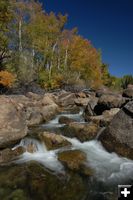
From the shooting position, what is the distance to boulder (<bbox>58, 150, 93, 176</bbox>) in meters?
9.95

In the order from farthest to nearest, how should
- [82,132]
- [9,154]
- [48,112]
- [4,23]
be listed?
[4,23], [48,112], [82,132], [9,154]

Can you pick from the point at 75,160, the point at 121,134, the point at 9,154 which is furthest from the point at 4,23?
the point at 75,160

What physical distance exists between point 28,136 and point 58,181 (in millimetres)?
4299

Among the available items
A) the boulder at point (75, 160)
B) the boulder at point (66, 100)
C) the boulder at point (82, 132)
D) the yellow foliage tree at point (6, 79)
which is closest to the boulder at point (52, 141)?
the boulder at point (75, 160)

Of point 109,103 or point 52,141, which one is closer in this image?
point 52,141

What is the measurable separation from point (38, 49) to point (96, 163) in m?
26.4

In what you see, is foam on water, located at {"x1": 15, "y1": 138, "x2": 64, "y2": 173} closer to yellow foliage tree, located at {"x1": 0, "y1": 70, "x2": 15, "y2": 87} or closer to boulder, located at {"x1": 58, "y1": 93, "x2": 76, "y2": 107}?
boulder, located at {"x1": 58, "y1": 93, "x2": 76, "y2": 107}

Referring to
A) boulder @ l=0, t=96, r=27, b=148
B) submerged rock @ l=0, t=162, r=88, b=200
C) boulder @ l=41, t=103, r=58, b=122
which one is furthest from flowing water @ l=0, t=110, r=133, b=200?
boulder @ l=41, t=103, r=58, b=122

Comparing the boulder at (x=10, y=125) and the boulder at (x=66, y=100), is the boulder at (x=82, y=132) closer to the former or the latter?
the boulder at (x=10, y=125)

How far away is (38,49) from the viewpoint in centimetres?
3466

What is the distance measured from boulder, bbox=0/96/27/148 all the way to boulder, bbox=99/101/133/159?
4.30 metres

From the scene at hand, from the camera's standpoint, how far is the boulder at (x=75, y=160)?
9.95 metres

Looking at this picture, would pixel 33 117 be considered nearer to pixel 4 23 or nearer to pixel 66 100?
pixel 66 100

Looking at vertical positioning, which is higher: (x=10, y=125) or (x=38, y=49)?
(x=38, y=49)
